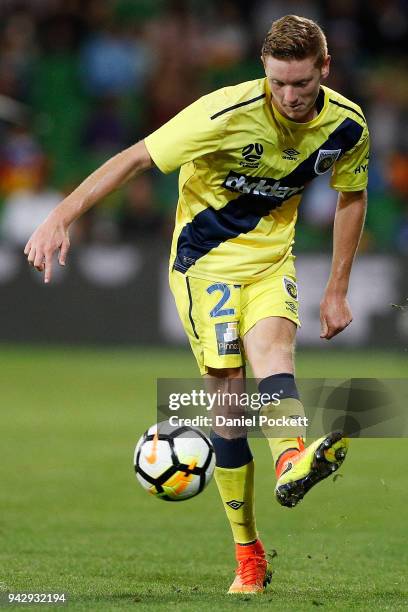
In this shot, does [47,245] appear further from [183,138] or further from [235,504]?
[235,504]

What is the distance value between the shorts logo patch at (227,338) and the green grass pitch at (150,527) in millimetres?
1019

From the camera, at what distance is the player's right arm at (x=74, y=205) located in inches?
187

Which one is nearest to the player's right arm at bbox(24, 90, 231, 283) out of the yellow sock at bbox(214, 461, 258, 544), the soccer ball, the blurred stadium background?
the soccer ball

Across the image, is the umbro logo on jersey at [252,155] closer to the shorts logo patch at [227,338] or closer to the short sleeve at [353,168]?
the short sleeve at [353,168]

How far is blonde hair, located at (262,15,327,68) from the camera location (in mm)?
4859

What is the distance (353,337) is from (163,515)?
8648 millimetres

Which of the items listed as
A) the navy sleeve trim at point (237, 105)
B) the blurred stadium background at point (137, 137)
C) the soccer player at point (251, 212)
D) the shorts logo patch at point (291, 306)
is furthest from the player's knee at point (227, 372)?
the blurred stadium background at point (137, 137)

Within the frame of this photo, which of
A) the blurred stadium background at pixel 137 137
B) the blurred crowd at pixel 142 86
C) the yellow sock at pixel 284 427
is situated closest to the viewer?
the yellow sock at pixel 284 427

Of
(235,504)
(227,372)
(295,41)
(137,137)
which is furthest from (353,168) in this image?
(137,137)

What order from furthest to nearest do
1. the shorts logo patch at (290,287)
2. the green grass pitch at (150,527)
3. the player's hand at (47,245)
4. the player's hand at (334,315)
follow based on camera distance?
the player's hand at (334,315), the shorts logo patch at (290,287), the green grass pitch at (150,527), the player's hand at (47,245)

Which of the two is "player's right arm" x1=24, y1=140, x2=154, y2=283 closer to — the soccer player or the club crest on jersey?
the soccer player

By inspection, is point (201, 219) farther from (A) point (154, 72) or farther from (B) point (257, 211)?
(A) point (154, 72)

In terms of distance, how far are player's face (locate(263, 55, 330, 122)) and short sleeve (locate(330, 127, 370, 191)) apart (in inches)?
18.4

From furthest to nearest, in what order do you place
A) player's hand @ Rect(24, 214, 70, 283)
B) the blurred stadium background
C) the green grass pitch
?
the blurred stadium background < the green grass pitch < player's hand @ Rect(24, 214, 70, 283)
